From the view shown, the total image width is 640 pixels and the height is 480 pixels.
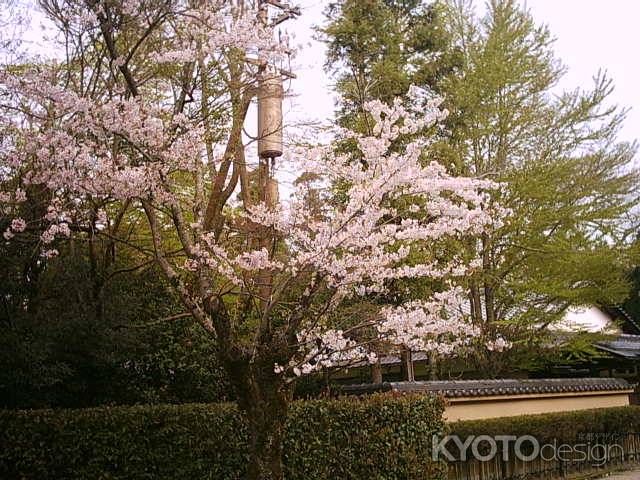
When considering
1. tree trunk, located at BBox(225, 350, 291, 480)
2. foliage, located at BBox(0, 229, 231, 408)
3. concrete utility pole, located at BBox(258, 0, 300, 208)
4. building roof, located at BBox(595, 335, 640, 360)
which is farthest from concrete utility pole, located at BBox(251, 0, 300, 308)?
building roof, located at BBox(595, 335, 640, 360)

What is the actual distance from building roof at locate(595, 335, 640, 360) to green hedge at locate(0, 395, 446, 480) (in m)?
7.20

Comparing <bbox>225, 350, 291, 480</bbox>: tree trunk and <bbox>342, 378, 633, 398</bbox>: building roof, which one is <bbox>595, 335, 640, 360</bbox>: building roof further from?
<bbox>225, 350, 291, 480</bbox>: tree trunk

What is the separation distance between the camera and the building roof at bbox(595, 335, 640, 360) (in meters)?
15.2

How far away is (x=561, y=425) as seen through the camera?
11164 mm

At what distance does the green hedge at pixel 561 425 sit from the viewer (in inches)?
388

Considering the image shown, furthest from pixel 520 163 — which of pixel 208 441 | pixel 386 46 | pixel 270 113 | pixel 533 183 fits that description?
pixel 208 441

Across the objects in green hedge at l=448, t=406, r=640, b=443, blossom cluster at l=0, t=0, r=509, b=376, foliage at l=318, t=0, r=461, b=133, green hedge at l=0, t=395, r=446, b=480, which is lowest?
green hedge at l=448, t=406, r=640, b=443

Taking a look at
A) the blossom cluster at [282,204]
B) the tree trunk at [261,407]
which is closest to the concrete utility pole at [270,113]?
the blossom cluster at [282,204]

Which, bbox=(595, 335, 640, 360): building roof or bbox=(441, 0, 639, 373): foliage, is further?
bbox=(595, 335, 640, 360): building roof

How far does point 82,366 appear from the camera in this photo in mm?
7934

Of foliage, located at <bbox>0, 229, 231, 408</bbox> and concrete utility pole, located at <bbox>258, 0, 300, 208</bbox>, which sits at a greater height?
concrete utility pole, located at <bbox>258, 0, 300, 208</bbox>

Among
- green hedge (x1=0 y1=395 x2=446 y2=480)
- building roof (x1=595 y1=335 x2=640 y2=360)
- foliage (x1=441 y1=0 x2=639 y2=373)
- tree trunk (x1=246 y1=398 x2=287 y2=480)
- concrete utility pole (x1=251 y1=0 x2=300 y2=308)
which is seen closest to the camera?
tree trunk (x1=246 y1=398 x2=287 y2=480)

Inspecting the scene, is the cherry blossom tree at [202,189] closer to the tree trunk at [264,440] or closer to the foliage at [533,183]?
the tree trunk at [264,440]

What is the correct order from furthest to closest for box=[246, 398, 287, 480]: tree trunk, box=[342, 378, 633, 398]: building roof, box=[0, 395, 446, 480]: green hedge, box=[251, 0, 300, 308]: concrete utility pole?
box=[342, 378, 633, 398]: building roof
box=[251, 0, 300, 308]: concrete utility pole
box=[0, 395, 446, 480]: green hedge
box=[246, 398, 287, 480]: tree trunk
